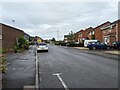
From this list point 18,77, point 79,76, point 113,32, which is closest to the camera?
point 18,77

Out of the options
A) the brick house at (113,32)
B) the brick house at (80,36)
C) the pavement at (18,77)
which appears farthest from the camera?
the brick house at (80,36)

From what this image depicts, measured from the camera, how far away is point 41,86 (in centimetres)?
858

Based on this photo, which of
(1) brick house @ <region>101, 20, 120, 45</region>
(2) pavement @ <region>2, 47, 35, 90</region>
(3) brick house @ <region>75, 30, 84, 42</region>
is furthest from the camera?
(3) brick house @ <region>75, 30, 84, 42</region>

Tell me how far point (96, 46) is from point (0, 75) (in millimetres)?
35864

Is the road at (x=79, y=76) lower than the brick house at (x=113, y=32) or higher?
lower

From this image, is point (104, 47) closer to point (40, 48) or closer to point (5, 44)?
point (40, 48)

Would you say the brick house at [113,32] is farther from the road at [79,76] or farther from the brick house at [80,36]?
the road at [79,76]

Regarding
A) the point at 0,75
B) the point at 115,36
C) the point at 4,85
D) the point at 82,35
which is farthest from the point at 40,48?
the point at 82,35

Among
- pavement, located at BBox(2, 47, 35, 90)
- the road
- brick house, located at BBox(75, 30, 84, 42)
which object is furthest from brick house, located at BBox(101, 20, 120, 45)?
pavement, located at BBox(2, 47, 35, 90)

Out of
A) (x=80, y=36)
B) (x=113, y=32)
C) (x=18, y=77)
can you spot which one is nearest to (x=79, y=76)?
(x=18, y=77)

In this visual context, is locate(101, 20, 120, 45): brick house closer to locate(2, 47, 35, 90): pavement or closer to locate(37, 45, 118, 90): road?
locate(37, 45, 118, 90): road

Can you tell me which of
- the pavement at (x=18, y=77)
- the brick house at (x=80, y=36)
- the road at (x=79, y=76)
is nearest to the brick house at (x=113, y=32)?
the brick house at (x=80, y=36)

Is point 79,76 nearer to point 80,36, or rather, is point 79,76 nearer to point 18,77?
point 18,77

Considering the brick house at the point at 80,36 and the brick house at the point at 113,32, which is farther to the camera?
the brick house at the point at 80,36
